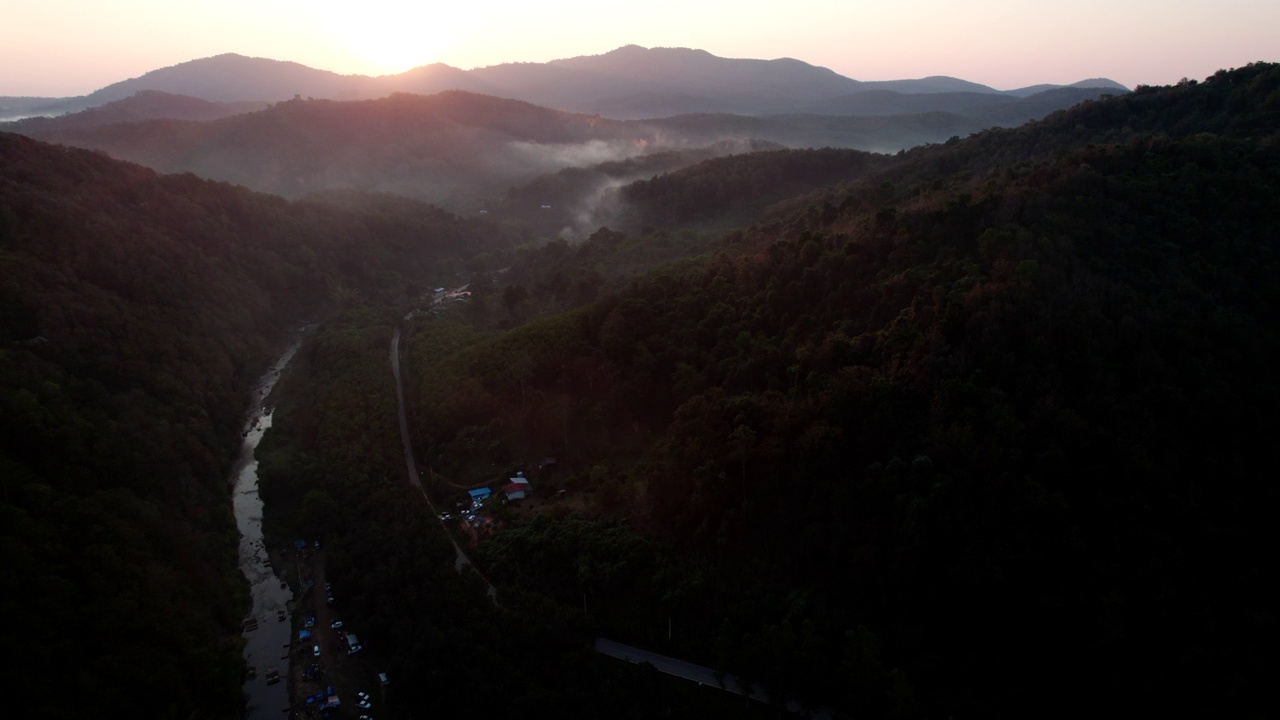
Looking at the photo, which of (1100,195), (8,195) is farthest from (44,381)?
(1100,195)

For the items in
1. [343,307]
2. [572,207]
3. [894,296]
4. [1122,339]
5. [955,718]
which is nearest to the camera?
[955,718]

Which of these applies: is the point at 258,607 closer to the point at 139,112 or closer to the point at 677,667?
the point at 677,667

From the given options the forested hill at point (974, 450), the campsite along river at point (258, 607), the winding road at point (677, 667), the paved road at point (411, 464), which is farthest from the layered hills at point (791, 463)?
the campsite along river at point (258, 607)

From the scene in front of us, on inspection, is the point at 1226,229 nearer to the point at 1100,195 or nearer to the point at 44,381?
the point at 1100,195

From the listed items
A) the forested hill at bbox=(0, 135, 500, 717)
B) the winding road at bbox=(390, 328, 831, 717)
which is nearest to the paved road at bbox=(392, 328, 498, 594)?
the winding road at bbox=(390, 328, 831, 717)

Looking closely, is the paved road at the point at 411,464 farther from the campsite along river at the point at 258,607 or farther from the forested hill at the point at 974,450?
the campsite along river at the point at 258,607

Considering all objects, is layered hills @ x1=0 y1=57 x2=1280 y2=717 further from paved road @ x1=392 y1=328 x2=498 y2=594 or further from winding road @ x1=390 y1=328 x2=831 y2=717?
paved road @ x1=392 y1=328 x2=498 y2=594

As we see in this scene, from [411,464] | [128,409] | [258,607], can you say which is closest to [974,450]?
[411,464]
